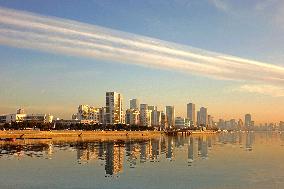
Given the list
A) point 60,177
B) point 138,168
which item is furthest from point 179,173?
point 60,177

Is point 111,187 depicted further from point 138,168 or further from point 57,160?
point 57,160

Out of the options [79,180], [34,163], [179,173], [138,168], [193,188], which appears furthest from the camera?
[34,163]

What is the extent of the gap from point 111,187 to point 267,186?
2008 cm

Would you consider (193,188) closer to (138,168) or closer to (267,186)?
(267,186)

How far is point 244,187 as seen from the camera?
165 ft

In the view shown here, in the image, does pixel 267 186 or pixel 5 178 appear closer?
pixel 267 186

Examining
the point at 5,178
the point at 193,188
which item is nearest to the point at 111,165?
the point at 5,178

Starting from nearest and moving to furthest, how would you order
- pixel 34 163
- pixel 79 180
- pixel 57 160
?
1. pixel 79 180
2. pixel 34 163
3. pixel 57 160

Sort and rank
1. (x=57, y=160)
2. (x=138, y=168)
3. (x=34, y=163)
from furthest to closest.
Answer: (x=57, y=160)
(x=34, y=163)
(x=138, y=168)

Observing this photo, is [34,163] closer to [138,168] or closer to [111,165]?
[111,165]

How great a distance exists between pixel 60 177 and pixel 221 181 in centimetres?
2351

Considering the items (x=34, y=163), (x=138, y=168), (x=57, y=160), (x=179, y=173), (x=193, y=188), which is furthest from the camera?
(x=57, y=160)

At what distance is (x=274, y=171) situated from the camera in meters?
66.3

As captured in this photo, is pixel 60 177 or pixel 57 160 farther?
pixel 57 160
